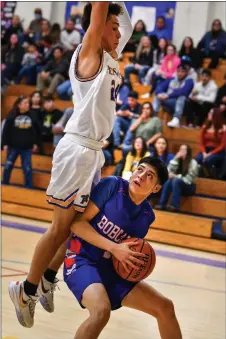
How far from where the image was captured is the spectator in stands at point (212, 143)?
11.2 m

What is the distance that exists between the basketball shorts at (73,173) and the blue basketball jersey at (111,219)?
0.29 ft

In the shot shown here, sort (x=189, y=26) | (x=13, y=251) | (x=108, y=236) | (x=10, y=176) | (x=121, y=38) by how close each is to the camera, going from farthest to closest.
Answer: (x=189, y=26), (x=10, y=176), (x=13, y=251), (x=121, y=38), (x=108, y=236)

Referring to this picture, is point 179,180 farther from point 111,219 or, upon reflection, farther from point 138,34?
point 111,219

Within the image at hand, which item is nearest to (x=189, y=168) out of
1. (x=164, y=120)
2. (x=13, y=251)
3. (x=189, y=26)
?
(x=164, y=120)

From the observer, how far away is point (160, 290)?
23.7 feet

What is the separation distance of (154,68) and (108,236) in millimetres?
10315

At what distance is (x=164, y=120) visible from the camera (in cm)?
1305

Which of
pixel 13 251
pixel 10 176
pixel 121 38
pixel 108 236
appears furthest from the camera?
pixel 10 176

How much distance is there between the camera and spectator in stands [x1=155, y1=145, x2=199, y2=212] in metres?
10.7

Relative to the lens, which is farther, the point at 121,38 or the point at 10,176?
the point at 10,176

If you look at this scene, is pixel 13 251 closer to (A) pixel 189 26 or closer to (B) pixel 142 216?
(B) pixel 142 216

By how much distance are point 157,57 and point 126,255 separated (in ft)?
36.1

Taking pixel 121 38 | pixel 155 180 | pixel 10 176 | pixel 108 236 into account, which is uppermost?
pixel 121 38

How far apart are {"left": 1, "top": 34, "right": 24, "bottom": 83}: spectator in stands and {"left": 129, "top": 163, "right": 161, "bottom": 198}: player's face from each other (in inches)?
478
